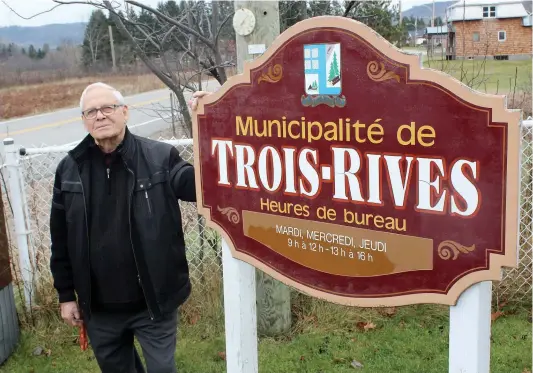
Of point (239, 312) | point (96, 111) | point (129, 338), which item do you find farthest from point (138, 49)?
point (239, 312)

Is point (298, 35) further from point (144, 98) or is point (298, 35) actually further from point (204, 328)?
point (144, 98)

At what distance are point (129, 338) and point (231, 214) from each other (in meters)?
0.89

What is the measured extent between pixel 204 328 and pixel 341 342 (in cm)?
91

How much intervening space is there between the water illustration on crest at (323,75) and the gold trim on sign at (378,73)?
3.9 inches

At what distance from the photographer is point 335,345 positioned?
3.62 m

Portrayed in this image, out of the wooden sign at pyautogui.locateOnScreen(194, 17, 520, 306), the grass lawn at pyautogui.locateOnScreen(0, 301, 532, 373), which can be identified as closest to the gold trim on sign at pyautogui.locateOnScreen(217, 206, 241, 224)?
the wooden sign at pyautogui.locateOnScreen(194, 17, 520, 306)

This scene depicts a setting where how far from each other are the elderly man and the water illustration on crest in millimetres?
791

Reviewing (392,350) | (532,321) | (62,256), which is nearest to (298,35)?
(62,256)

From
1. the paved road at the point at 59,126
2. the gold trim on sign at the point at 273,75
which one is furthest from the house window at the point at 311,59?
the paved road at the point at 59,126

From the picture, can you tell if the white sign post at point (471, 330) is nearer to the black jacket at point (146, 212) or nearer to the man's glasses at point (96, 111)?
the black jacket at point (146, 212)

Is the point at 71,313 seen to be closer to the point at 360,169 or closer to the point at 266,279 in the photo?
the point at 266,279

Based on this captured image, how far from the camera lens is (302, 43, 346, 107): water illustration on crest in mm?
1826

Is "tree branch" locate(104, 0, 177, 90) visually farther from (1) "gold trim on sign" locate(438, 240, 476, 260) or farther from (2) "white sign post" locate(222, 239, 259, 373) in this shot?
(1) "gold trim on sign" locate(438, 240, 476, 260)

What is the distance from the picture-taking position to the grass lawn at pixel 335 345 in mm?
3398
